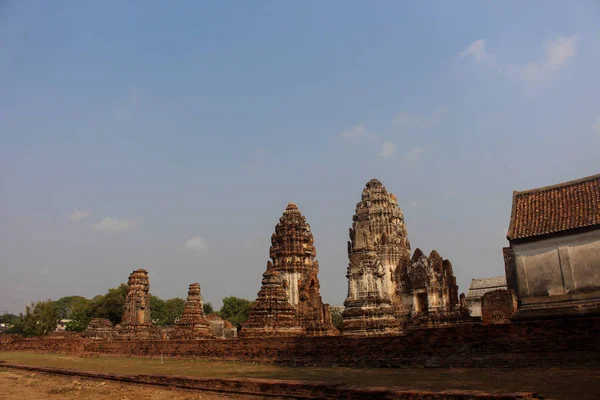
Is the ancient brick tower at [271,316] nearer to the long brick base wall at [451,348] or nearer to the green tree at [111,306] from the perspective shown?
the long brick base wall at [451,348]

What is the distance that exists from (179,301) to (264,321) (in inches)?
2529

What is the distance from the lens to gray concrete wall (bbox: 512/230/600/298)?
16.2 metres

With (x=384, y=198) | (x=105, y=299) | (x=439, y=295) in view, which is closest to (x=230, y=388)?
(x=439, y=295)

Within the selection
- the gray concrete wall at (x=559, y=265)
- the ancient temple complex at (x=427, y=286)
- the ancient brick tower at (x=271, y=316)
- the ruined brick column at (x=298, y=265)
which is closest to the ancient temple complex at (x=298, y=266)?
the ruined brick column at (x=298, y=265)

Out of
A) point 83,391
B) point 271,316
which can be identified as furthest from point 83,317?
Result: point 83,391

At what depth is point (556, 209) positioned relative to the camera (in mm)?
17906

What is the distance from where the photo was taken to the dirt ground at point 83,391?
10.8 meters

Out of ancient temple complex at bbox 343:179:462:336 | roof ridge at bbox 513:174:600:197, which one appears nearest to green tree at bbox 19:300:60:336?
ancient temple complex at bbox 343:179:462:336

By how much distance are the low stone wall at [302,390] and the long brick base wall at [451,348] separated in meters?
4.93

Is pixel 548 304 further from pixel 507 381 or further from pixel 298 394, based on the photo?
pixel 298 394

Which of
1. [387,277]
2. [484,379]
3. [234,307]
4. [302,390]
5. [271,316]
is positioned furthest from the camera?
[234,307]

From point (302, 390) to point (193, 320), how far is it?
2560cm

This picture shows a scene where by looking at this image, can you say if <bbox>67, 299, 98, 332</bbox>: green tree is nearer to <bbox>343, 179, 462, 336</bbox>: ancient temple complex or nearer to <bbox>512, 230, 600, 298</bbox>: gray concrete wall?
<bbox>343, 179, 462, 336</bbox>: ancient temple complex

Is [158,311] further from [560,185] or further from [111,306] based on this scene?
[560,185]
